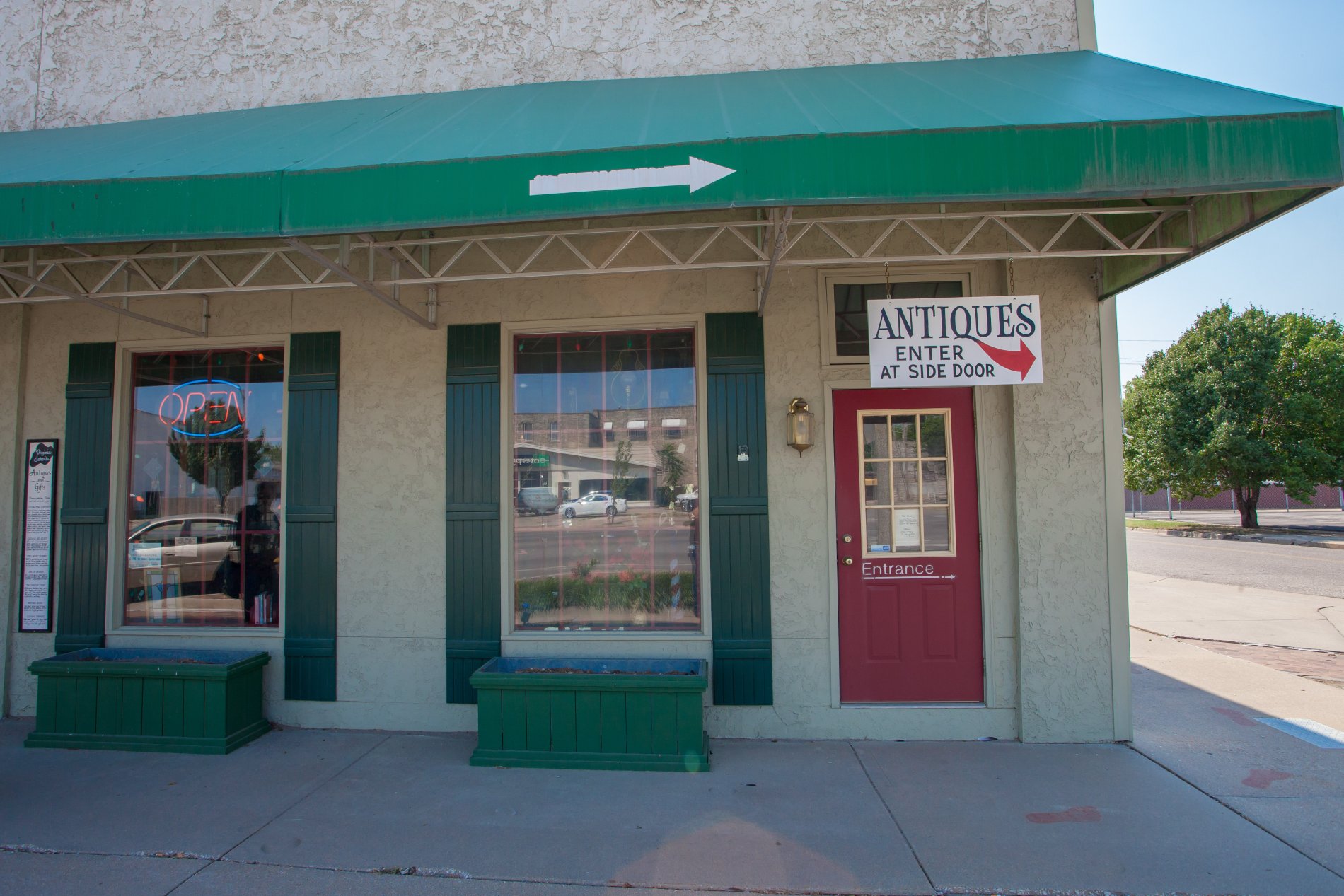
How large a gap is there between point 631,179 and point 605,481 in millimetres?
2433

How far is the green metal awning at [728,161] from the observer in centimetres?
346

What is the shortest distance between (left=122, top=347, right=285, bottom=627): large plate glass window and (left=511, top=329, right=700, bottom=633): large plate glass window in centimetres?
202

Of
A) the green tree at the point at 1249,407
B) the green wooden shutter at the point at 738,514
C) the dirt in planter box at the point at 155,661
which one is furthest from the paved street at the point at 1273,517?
the dirt in planter box at the point at 155,661

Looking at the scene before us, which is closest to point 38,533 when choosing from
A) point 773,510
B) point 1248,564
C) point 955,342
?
point 773,510

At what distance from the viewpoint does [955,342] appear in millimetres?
4676

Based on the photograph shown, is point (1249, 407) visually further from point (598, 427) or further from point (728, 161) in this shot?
point (728, 161)

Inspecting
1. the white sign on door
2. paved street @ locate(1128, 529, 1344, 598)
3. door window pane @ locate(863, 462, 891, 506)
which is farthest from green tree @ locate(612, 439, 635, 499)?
paved street @ locate(1128, 529, 1344, 598)

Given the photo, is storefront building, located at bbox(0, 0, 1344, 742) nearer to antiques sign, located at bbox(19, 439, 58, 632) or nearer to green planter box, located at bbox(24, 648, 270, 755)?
antiques sign, located at bbox(19, 439, 58, 632)

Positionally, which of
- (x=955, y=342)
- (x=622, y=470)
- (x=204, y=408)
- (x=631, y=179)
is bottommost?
(x=622, y=470)

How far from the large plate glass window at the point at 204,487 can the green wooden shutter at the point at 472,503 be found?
1467mm

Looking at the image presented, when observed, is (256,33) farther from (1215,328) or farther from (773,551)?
(1215,328)

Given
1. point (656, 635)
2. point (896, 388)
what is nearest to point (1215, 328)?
point (896, 388)

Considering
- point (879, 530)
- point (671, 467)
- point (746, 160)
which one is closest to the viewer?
point (746, 160)

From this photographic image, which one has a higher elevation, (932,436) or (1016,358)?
(1016,358)
